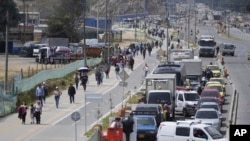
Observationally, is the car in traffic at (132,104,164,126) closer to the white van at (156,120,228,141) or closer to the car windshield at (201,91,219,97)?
the white van at (156,120,228,141)

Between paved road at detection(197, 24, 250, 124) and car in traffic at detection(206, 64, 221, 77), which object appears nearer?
paved road at detection(197, 24, 250, 124)

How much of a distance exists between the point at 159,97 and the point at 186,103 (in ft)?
8.11

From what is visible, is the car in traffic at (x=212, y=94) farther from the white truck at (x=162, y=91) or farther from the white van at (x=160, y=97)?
the white van at (x=160, y=97)

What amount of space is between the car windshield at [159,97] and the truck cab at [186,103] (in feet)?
6.80

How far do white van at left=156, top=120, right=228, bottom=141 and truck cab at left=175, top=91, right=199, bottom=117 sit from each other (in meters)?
14.1

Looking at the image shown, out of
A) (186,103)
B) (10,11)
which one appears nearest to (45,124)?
(186,103)

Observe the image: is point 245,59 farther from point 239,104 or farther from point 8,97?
point 8,97

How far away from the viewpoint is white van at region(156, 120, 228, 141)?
2827 centimetres

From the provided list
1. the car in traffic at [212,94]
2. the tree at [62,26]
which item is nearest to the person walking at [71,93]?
the car in traffic at [212,94]

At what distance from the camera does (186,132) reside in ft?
93.6

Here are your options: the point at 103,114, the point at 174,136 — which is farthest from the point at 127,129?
the point at 103,114

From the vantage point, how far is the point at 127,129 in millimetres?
27859

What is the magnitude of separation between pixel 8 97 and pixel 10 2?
73513 millimetres

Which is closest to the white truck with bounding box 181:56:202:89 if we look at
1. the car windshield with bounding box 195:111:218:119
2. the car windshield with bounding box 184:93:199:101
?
the car windshield with bounding box 184:93:199:101
